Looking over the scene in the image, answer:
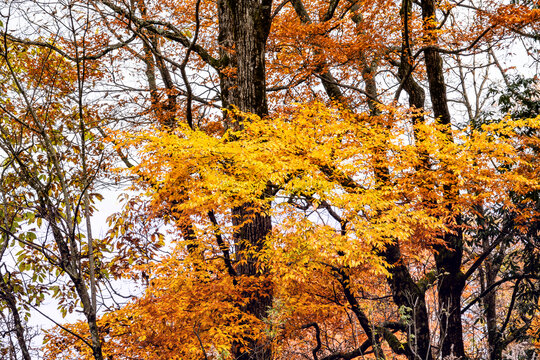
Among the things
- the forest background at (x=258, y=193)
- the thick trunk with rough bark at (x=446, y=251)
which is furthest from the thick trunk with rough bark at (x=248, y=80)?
the thick trunk with rough bark at (x=446, y=251)

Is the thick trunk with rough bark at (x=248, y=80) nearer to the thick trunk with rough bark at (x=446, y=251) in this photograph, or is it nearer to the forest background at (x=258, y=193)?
the forest background at (x=258, y=193)

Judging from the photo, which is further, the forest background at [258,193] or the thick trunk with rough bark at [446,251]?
the thick trunk with rough bark at [446,251]

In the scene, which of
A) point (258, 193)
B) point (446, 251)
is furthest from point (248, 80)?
point (446, 251)

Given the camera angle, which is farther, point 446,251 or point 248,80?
point 446,251

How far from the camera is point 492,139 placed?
682 cm

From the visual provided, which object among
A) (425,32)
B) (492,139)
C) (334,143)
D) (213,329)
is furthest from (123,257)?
(425,32)

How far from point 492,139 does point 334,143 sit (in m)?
2.80

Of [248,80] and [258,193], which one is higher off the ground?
[248,80]

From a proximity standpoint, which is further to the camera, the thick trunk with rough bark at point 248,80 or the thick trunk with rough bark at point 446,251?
the thick trunk with rough bark at point 446,251

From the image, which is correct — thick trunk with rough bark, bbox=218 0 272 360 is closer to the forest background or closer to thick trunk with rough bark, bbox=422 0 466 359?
the forest background

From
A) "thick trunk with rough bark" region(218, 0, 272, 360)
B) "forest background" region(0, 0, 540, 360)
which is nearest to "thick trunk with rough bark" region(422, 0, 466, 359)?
"forest background" region(0, 0, 540, 360)

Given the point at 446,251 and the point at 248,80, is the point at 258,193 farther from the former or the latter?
the point at 446,251

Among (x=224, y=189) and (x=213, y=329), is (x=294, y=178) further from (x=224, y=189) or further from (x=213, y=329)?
(x=213, y=329)

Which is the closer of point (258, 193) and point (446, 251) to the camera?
point (258, 193)
